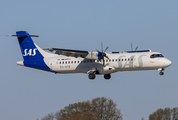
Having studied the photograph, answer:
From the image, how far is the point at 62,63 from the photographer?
152 feet

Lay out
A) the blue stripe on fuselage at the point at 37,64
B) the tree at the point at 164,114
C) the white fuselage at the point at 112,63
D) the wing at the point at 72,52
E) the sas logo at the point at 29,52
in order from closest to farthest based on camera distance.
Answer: the white fuselage at the point at 112,63, the wing at the point at 72,52, the blue stripe on fuselage at the point at 37,64, the sas logo at the point at 29,52, the tree at the point at 164,114

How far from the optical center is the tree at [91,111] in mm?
56781

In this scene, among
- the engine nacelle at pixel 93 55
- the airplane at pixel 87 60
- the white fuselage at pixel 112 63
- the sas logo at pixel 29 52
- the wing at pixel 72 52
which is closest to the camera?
the white fuselage at pixel 112 63

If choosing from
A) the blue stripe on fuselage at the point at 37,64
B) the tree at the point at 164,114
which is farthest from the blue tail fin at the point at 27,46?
the tree at the point at 164,114

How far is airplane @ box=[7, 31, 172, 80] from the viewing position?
4284 centimetres

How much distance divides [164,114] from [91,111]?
12.0 meters

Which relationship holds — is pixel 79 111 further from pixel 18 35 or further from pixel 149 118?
pixel 18 35

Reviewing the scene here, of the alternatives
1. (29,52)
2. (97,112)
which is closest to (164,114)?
(97,112)

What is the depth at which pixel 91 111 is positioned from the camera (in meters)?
60.2

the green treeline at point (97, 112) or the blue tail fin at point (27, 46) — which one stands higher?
the blue tail fin at point (27, 46)

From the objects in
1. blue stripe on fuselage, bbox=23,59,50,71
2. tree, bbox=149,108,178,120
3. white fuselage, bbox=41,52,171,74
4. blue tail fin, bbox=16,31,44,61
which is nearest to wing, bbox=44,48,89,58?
white fuselage, bbox=41,52,171,74

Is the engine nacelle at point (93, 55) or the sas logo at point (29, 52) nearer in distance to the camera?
the engine nacelle at point (93, 55)

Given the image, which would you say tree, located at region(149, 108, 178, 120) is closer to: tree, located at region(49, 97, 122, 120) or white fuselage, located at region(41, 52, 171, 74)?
tree, located at region(49, 97, 122, 120)

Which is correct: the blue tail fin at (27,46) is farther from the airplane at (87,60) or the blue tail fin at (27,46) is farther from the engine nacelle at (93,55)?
the engine nacelle at (93,55)
